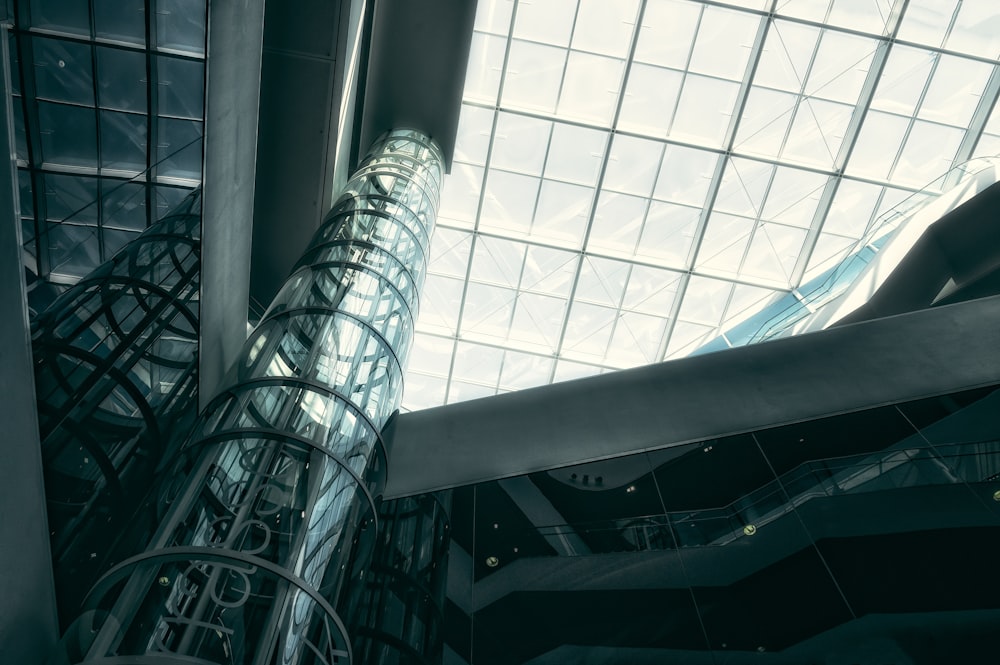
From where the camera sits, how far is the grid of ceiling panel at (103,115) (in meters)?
8.94

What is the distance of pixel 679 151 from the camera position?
21766mm

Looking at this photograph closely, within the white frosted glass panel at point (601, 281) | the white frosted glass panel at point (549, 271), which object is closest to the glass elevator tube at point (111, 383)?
the white frosted glass panel at point (549, 271)

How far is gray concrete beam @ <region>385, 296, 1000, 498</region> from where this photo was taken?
10141 mm

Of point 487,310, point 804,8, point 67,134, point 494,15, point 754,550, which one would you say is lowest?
point 754,550

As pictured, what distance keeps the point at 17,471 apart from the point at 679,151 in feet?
61.4

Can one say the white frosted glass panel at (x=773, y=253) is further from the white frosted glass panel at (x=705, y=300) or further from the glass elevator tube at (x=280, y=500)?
the glass elevator tube at (x=280, y=500)

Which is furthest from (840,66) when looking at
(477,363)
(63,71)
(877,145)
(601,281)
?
(63,71)

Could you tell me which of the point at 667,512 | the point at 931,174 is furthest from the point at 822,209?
the point at 667,512

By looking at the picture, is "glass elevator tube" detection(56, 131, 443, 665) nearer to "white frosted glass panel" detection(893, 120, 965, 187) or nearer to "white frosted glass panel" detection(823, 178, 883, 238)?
"white frosted glass panel" detection(823, 178, 883, 238)

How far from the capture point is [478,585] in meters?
8.82

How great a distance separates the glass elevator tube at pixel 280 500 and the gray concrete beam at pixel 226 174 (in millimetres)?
593

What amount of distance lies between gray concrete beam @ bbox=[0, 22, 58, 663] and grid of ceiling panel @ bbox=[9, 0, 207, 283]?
8.29 feet

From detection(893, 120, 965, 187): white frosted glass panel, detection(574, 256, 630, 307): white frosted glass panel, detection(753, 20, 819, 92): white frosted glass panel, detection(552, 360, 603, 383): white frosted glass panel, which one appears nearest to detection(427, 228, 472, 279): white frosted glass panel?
detection(574, 256, 630, 307): white frosted glass panel

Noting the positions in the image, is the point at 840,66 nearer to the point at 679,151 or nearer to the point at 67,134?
the point at 679,151
